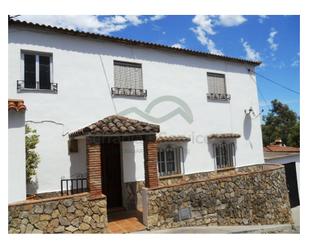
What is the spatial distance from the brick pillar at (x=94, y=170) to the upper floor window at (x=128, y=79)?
3.03 meters

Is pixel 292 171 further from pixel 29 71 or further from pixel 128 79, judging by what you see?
pixel 29 71

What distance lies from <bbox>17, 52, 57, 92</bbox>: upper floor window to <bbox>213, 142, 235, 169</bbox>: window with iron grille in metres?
7.59

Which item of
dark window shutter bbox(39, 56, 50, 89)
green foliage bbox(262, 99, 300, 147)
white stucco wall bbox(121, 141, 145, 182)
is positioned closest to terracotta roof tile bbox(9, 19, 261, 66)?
dark window shutter bbox(39, 56, 50, 89)

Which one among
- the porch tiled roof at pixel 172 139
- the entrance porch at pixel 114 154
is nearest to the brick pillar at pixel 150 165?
the entrance porch at pixel 114 154

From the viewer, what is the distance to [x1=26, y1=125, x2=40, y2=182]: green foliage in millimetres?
8469

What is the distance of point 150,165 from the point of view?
9.09 metres

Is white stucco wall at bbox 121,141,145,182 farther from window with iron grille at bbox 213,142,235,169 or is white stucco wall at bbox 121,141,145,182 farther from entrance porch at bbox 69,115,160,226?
window with iron grille at bbox 213,142,235,169

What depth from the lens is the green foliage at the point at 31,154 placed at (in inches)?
333
